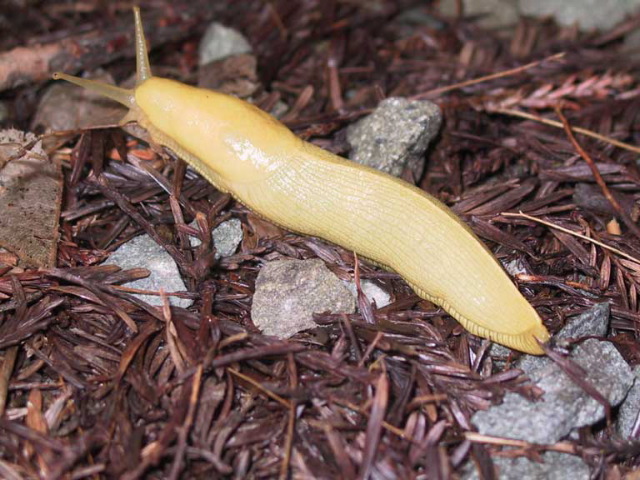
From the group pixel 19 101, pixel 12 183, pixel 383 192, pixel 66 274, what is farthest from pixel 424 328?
pixel 19 101

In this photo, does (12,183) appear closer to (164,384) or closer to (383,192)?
(164,384)

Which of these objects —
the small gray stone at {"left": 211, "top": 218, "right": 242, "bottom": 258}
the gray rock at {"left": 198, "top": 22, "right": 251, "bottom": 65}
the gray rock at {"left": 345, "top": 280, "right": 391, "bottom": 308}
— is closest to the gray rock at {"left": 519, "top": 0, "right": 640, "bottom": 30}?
the gray rock at {"left": 198, "top": 22, "right": 251, "bottom": 65}

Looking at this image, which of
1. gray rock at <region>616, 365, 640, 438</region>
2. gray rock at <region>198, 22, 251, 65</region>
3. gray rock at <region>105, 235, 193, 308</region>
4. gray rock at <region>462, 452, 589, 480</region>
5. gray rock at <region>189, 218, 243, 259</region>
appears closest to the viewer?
gray rock at <region>462, 452, 589, 480</region>

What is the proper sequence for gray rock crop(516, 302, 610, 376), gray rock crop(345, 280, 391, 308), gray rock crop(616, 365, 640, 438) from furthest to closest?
gray rock crop(345, 280, 391, 308) < gray rock crop(516, 302, 610, 376) < gray rock crop(616, 365, 640, 438)

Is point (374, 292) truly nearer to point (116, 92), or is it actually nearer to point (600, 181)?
point (600, 181)

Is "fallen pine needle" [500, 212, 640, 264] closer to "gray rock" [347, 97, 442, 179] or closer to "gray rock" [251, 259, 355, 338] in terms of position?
"gray rock" [347, 97, 442, 179]

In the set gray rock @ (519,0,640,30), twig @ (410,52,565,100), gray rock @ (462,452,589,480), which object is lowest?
gray rock @ (462,452,589,480)

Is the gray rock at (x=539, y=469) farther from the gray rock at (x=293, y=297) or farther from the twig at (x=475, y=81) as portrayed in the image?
the twig at (x=475, y=81)
